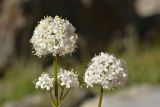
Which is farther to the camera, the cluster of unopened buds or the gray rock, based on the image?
the gray rock

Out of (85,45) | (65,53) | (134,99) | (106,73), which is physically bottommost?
(106,73)

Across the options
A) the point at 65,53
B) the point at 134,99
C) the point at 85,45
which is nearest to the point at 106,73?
the point at 65,53

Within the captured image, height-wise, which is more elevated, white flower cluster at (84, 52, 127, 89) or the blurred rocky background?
the blurred rocky background

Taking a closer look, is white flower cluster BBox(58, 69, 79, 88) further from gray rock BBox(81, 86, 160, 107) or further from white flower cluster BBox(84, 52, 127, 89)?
gray rock BBox(81, 86, 160, 107)

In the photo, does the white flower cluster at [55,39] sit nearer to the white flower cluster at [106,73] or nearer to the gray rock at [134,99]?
the white flower cluster at [106,73]

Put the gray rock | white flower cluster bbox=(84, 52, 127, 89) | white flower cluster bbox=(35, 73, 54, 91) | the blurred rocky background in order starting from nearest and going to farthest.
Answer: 1. white flower cluster bbox=(84, 52, 127, 89)
2. white flower cluster bbox=(35, 73, 54, 91)
3. the gray rock
4. the blurred rocky background

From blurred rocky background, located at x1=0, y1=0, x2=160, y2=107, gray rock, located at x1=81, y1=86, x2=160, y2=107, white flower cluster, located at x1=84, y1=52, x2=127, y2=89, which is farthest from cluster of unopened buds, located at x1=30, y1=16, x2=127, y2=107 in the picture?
blurred rocky background, located at x1=0, y1=0, x2=160, y2=107

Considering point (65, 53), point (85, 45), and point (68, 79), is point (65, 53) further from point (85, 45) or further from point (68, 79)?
point (85, 45)
